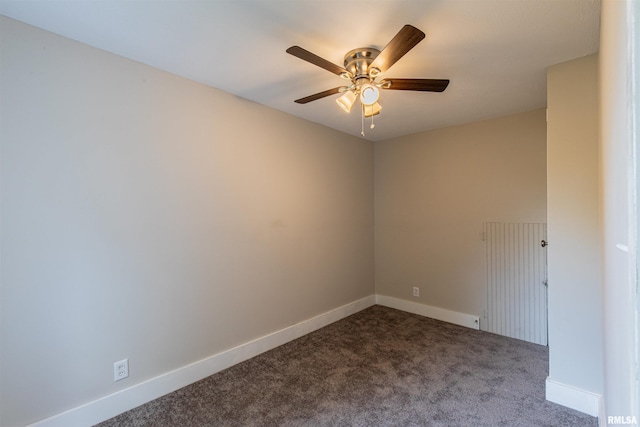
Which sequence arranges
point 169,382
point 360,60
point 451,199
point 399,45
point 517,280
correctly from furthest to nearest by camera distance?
point 451,199 → point 517,280 → point 169,382 → point 360,60 → point 399,45

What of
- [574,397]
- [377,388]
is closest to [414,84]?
[377,388]

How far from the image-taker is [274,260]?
118 inches

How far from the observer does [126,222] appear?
2031mm

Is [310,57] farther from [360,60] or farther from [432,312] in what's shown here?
[432,312]

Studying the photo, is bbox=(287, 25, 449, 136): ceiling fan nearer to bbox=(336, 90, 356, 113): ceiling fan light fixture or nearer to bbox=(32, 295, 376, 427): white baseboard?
bbox=(336, 90, 356, 113): ceiling fan light fixture

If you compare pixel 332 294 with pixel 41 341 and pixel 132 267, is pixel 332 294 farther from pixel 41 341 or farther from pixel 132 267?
pixel 41 341

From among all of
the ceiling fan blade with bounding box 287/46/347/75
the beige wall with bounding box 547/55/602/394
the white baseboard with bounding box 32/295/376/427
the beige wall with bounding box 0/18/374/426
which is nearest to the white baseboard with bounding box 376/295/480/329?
the white baseboard with bounding box 32/295/376/427

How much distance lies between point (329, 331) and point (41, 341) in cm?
243

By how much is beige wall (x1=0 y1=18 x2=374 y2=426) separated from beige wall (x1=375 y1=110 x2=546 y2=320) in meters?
1.52

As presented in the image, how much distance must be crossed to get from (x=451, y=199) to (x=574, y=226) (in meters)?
1.61

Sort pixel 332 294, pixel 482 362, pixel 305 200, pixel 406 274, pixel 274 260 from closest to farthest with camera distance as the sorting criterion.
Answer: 1. pixel 482 362
2. pixel 274 260
3. pixel 305 200
4. pixel 332 294
5. pixel 406 274

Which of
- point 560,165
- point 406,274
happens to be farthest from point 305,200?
point 560,165

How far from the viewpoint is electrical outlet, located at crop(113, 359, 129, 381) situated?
1.97m

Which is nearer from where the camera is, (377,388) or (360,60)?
(360,60)
